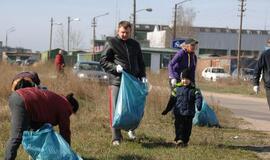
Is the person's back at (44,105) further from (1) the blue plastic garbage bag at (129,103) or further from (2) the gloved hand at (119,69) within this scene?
(2) the gloved hand at (119,69)

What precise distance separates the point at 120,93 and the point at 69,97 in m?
1.63

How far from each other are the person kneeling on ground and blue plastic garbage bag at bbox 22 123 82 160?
0.32 feet

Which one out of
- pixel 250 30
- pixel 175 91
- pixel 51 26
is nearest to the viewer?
pixel 175 91

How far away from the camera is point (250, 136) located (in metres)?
10.0

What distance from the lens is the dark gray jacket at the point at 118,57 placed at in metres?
7.80

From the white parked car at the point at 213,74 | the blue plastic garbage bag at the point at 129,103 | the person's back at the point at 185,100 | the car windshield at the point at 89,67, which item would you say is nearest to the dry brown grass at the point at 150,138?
the blue plastic garbage bag at the point at 129,103

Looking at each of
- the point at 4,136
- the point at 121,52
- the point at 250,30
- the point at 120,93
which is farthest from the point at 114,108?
the point at 250,30

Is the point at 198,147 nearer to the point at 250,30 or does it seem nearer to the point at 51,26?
the point at 51,26

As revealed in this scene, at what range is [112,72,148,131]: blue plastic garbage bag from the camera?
7.45m

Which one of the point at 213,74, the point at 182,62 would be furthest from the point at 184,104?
the point at 213,74

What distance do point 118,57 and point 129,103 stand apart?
2.54 feet

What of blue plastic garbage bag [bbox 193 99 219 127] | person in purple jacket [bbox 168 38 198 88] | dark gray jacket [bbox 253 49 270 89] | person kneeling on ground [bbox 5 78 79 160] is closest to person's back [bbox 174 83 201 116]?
person in purple jacket [bbox 168 38 198 88]

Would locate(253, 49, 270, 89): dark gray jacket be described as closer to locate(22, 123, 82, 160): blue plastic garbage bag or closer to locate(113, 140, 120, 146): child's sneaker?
locate(113, 140, 120, 146): child's sneaker

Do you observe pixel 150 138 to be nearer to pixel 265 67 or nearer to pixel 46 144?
pixel 265 67
